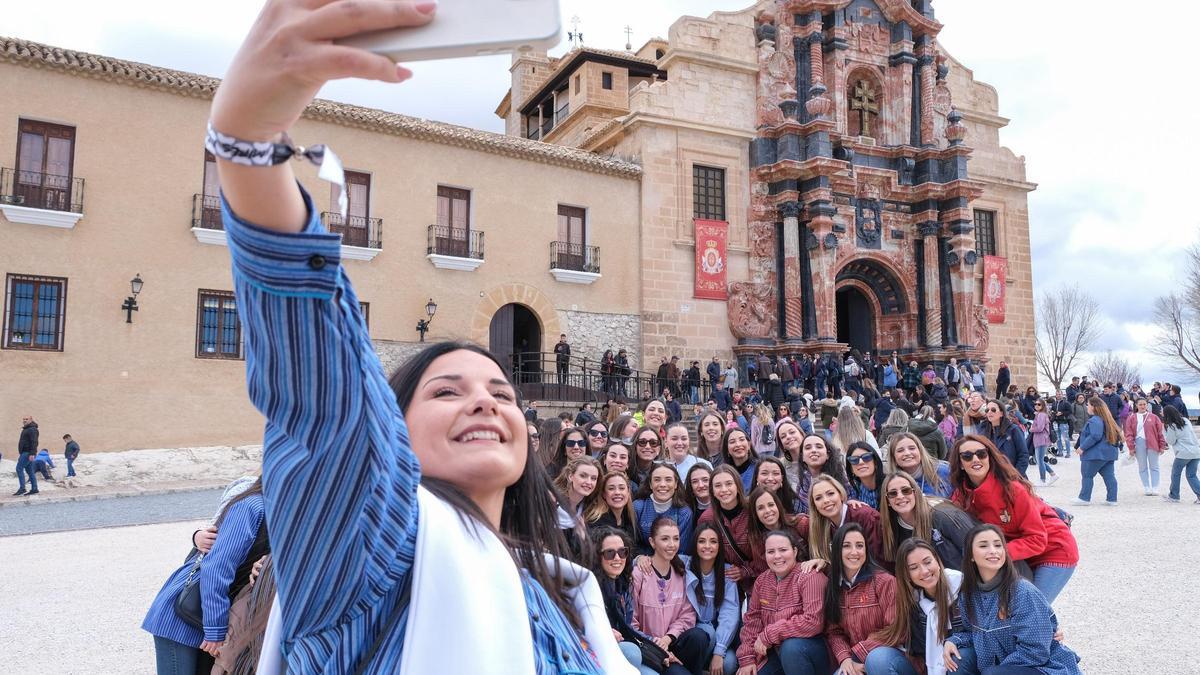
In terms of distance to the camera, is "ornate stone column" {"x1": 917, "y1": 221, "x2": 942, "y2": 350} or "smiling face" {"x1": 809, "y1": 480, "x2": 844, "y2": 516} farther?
"ornate stone column" {"x1": 917, "y1": 221, "x2": 942, "y2": 350}

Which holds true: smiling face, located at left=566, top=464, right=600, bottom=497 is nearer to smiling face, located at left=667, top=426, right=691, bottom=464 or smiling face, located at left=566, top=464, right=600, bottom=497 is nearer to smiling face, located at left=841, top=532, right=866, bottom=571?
smiling face, located at left=841, top=532, right=866, bottom=571

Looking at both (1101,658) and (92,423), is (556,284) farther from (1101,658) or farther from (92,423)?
(1101,658)

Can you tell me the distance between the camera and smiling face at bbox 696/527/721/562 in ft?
15.8

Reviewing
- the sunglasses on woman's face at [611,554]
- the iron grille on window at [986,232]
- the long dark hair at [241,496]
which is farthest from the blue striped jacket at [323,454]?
the iron grille on window at [986,232]

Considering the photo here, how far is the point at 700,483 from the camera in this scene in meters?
5.54

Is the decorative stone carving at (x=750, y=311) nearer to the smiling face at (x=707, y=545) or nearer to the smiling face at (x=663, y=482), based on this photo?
the smiling face at (x=663, y=482)

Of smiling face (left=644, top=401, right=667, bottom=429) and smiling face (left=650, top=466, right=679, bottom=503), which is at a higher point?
smiling face (left=644, top=401, right=667, bottom=429)

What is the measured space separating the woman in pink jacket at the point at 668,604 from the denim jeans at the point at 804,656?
0.48 metres

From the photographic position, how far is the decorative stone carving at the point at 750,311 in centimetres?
2127

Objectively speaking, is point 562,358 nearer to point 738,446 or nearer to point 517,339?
point 517,339

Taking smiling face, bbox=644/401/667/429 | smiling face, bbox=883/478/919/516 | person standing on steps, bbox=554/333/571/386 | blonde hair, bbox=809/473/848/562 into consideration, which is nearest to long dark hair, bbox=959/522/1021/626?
smiling face, bbox=883/478/919/516

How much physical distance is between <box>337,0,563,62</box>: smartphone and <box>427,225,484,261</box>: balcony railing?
17.6 m

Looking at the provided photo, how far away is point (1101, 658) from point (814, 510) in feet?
6.84

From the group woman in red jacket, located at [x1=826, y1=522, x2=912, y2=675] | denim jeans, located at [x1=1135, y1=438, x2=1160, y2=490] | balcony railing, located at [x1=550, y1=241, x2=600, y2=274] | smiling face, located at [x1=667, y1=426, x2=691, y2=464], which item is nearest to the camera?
woman in red jacket, located at [x1=826, y1=522, x2=912, y2=675]
